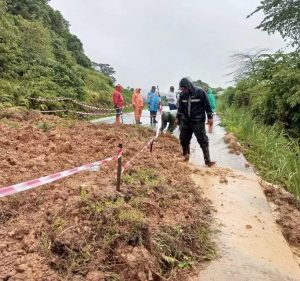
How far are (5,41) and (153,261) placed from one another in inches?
708

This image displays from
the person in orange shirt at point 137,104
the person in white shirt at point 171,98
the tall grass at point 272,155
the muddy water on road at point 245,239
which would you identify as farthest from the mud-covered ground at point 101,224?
the person in orange shirt at point 137,104

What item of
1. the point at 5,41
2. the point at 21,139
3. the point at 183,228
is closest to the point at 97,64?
the point at 5,41

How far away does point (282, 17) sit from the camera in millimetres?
14828

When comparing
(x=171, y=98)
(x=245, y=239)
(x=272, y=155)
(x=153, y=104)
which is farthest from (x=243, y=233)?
(x=153, y=104)

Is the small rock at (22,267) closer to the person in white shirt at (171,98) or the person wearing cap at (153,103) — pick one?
the person in white shirt at (171,98)

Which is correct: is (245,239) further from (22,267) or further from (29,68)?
(29,68)

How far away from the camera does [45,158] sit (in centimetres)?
645

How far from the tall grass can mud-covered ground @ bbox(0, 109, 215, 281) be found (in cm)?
185

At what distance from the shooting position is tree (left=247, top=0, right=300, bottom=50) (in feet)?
47.6

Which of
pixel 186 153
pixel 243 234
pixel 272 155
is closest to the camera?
pixel 243 234

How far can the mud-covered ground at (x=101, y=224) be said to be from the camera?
10.5 feet

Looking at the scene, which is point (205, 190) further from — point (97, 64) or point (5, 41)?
point (97, 64)

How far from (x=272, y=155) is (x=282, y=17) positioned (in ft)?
25.1

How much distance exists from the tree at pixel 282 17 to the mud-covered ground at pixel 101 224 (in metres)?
10.2
